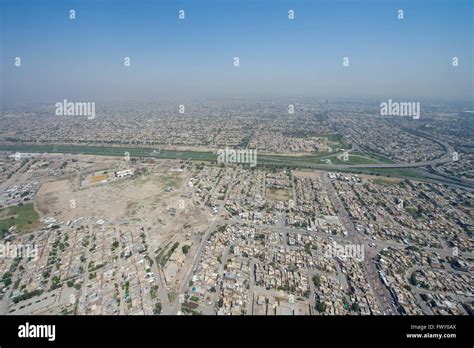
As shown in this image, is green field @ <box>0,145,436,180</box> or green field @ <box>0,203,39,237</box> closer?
green field @ <box>0,203,39,237</box>

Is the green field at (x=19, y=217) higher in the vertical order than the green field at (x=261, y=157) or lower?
lower

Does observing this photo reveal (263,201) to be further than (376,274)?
Yes

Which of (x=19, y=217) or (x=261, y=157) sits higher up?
(x=261, y=157)

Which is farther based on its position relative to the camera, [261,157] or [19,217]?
[261,157]

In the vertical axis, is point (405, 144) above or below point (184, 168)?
above

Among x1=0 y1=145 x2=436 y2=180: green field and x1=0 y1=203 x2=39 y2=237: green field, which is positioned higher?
x1=0 y1=145 x2=436 y2=180: green field

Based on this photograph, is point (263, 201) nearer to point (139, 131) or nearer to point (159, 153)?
point (159, 153)
